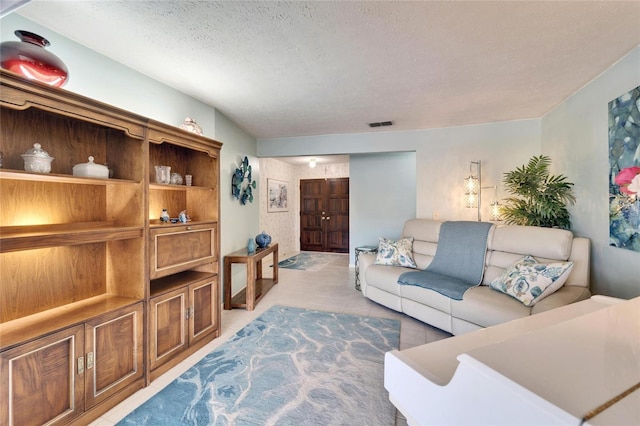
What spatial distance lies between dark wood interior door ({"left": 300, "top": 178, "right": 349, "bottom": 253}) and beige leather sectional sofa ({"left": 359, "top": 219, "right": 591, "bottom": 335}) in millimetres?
3619

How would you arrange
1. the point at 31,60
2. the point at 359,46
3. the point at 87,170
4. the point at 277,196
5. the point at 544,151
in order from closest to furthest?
the point at 31,60 < the point at 87,170 < the point at 359,46 < the point at 544,151 < the point at 277,196

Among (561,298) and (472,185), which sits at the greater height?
(472,185)

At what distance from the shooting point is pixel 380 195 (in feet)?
17.3

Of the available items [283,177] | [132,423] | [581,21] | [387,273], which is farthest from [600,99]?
[283,177]

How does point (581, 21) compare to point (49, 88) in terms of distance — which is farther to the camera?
point (581, 21)

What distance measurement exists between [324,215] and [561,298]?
5604mm

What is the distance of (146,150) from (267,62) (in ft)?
3.87

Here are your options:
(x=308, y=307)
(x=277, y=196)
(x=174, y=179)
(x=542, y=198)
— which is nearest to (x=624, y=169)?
(x=542, y=198)

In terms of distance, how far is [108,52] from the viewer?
1.99 m

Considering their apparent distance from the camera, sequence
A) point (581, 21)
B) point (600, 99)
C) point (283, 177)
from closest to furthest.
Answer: point (581, 21) < point (600, 99) < point (283, 177)

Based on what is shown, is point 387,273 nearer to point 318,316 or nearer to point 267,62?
point 318,316

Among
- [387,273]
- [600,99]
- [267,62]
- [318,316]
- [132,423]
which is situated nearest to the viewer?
[132,423]

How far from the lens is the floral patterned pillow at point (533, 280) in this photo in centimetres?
213

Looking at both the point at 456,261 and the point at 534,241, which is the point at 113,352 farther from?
the point at 534,241
